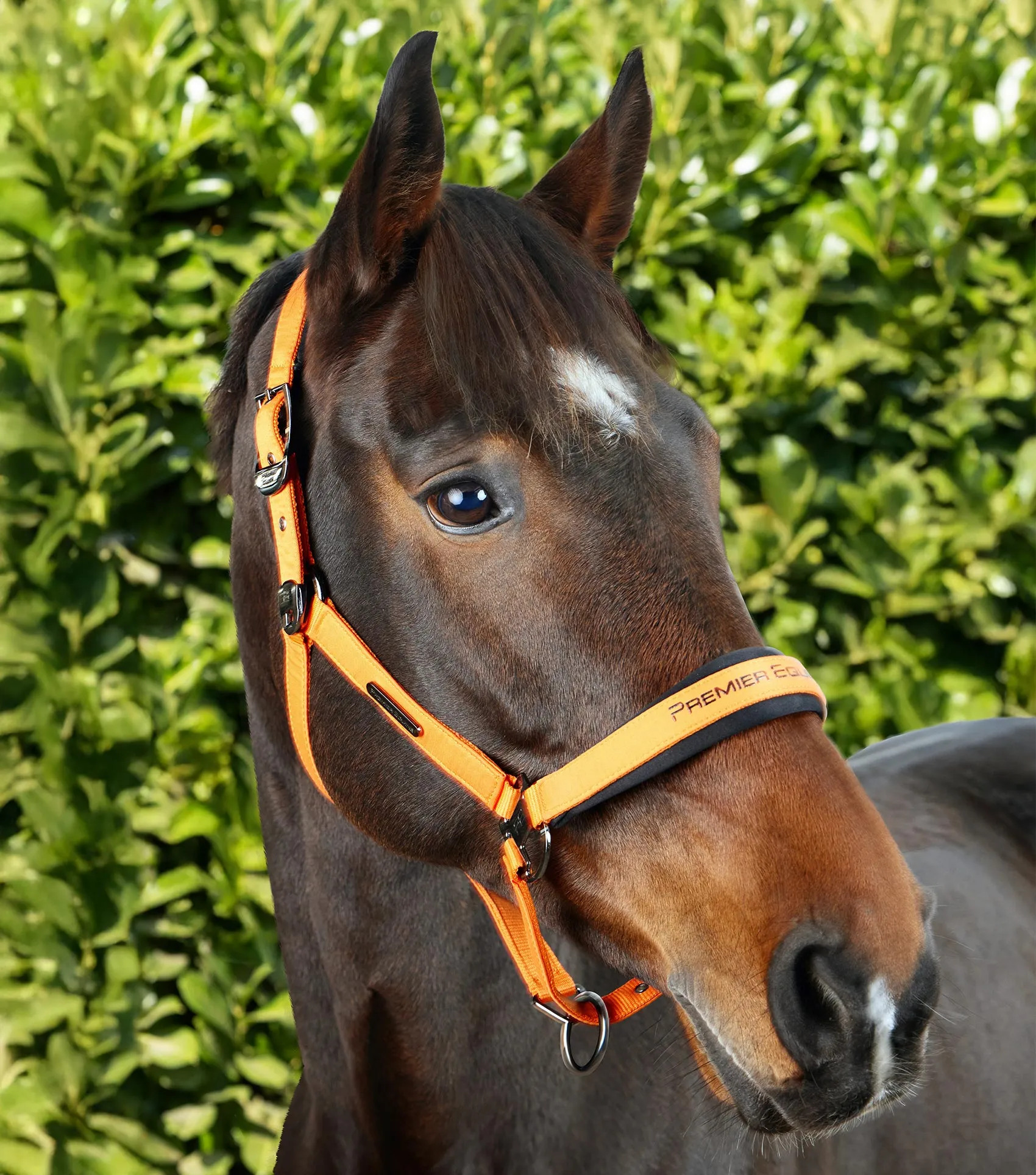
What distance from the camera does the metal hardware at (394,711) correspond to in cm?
140

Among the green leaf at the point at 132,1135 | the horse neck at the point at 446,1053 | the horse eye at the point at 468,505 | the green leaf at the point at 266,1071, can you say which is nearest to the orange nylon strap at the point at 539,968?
the horse neck at the point at 446,1053

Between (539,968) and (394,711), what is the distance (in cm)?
39

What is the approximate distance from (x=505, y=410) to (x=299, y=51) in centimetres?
203

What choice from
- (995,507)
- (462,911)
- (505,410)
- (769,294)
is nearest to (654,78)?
A: (769,294)

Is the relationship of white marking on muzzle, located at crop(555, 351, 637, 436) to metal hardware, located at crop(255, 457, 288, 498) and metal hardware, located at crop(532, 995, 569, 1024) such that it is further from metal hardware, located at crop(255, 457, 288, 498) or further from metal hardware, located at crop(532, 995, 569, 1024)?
metal hardware, located at crop(532, 995, 569, 1024)

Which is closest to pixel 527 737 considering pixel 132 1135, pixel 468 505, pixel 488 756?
pixel 488 756

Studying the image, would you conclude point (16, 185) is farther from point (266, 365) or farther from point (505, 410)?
point (505, 410)

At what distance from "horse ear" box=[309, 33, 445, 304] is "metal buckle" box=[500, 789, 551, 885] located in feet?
2.33

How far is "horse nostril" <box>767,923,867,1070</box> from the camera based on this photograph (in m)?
1.11

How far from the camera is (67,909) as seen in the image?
2.71 m

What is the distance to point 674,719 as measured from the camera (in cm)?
122

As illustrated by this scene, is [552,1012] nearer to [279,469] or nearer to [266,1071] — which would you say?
[279,469]

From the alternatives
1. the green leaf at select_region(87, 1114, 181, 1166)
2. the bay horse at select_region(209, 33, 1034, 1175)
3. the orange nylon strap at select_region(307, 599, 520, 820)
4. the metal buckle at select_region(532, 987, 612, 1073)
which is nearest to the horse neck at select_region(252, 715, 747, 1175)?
the bay horse at select_region(209, 33, 1034, 1175)

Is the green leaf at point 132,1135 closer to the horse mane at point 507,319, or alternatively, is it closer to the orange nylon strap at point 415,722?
the orange nylon strap at point 415,722
